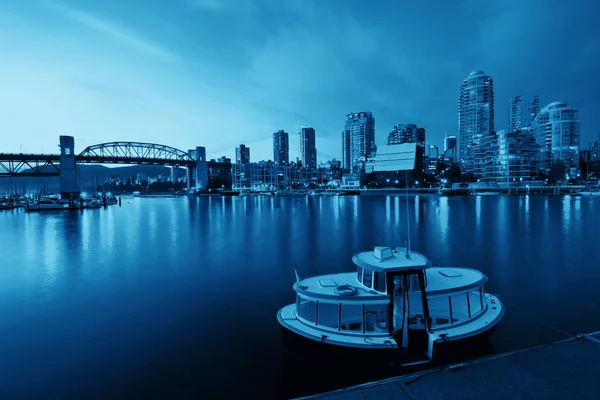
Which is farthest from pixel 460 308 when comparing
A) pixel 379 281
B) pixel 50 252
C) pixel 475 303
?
pixel 50 252

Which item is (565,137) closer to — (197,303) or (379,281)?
(379,281)

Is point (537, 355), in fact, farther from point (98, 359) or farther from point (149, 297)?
point (149, 297)

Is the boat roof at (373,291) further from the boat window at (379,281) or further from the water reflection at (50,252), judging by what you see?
the water reflection at (50,252)

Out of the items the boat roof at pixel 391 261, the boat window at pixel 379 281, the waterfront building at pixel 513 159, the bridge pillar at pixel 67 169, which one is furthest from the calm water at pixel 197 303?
the waterfront building at pixel 513 159

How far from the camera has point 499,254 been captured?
2569 cm

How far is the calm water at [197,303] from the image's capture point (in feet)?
30.4

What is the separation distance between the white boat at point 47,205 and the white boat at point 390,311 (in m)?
95.0

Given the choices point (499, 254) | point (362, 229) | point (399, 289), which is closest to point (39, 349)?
point (399, 289)

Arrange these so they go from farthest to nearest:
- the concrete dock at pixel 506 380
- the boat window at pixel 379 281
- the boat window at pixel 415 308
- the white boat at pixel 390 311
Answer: the boat window at pixel 415 308, the boat window at pixel 379 281, the white boat at pixel 390 311, the concrete dock at pixel 506 380

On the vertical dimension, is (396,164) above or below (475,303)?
above

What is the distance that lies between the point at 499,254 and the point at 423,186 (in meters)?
153

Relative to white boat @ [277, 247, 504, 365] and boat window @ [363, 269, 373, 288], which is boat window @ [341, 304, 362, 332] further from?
boat window @ [363, 269, 373, 288]

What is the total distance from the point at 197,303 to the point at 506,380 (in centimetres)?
1335

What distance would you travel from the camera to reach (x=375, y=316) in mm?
10133
